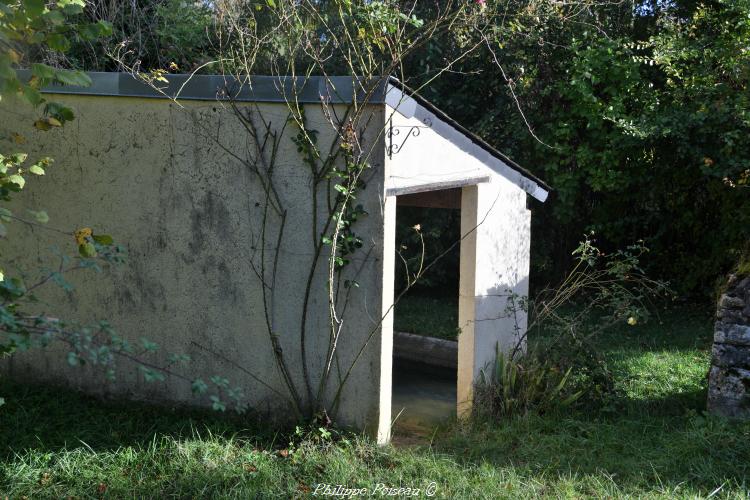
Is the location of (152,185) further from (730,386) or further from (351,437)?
(730,386)

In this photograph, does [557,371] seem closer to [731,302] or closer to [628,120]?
[731,302]

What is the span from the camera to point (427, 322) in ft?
37.2

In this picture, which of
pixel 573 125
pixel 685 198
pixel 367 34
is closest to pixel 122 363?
pixel 367 34

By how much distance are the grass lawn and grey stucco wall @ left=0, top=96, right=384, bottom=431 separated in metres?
0.40

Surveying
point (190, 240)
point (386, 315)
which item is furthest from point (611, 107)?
point (190, 240)

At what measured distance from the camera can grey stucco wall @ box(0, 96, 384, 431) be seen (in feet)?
18.8

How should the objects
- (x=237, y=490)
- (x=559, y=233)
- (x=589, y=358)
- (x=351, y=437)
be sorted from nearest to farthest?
1. (x=237, y=490)
2. (x=351, y=437)
3. (x=589, y=358)
4. (x=559, y=233)

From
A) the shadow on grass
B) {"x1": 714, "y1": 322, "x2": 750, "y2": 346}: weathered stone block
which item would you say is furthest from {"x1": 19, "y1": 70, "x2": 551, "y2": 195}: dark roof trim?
{"x1": 714, "y1": 322, "x2": 750, "y2": 346}: weathered stone block

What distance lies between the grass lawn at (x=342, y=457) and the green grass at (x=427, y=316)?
4.30 metres

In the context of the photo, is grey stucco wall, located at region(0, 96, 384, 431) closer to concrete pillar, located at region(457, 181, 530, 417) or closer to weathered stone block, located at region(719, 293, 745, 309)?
concrete pillar, located at region(457, 181, 530, 417)

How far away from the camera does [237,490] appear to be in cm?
480

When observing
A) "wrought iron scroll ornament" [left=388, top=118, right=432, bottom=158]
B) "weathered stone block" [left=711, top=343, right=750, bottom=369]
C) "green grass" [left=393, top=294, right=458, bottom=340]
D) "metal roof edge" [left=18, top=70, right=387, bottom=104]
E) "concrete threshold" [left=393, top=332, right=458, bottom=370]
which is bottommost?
"concrete threshold" [left=393, top=332, right=458, bottom=370]

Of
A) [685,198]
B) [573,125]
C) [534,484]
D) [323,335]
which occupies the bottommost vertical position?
[534,484]

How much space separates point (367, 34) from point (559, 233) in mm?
7266
